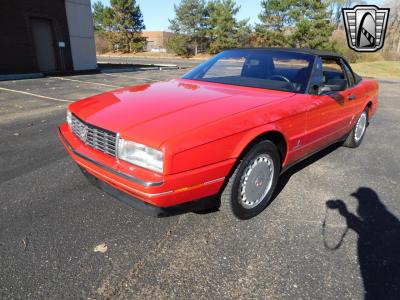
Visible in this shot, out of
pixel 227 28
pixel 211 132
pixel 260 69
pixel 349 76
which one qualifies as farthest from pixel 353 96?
pixel 227 28

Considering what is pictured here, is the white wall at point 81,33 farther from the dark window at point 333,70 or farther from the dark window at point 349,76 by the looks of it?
the dark window at point 349,76

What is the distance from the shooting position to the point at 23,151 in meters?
4.24

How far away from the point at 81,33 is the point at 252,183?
54.1ft

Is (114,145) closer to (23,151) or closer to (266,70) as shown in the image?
(266,70)

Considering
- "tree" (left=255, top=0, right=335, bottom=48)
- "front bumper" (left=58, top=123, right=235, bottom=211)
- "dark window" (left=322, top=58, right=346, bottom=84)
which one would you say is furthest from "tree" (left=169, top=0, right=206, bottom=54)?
"front bumper" (left=58, top=123, right=235, bottom=211)

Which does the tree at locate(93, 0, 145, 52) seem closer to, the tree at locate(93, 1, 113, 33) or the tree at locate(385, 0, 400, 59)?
the tree at locate(93, 1, 113, 33)

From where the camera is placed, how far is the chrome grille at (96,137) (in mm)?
2273

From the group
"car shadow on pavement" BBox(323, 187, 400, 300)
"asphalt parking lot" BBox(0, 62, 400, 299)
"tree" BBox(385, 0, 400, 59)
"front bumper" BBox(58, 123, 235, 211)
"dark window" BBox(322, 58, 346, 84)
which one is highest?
"tree" BBox(385, 0, 400, 59)

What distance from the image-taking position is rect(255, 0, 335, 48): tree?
32.7m

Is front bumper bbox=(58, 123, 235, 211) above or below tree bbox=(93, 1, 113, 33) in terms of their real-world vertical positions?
below

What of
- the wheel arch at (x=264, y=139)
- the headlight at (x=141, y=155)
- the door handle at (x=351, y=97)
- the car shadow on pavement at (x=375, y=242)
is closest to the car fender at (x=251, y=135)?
the wheel arch at (x=264, y=139)

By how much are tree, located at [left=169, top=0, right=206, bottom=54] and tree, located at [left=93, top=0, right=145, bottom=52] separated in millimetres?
6138

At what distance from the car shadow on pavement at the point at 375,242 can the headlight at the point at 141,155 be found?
5.36 feet

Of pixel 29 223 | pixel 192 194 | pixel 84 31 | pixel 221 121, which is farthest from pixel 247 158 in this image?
pixel 84 31
